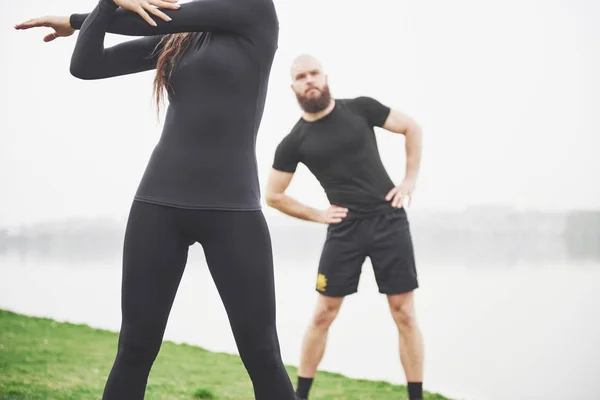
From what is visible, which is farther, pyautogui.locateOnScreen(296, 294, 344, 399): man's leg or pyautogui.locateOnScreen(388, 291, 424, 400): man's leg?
pyautogui.locateOnScreen(296, 294, 344, 399): man's leg

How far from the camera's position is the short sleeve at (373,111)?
185 inches

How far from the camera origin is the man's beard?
4633mm

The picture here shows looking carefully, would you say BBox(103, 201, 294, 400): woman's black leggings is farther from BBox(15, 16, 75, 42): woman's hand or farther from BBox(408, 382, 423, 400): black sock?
BBox(408, 382, 423, 400): black sock

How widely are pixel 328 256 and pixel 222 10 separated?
2.67 metres

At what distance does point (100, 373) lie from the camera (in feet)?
19.0

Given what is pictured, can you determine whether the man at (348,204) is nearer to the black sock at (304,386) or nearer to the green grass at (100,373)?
the black sock at (304,386)

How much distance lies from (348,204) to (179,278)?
2441mm

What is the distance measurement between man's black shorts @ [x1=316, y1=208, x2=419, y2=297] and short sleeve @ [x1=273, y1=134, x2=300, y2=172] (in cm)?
51

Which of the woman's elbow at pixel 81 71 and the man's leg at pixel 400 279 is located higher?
the woman's elbow at pixel 81 71

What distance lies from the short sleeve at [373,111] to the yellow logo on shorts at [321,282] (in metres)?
1.10

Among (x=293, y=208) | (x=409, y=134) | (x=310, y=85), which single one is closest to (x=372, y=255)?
(x=293, y=208)

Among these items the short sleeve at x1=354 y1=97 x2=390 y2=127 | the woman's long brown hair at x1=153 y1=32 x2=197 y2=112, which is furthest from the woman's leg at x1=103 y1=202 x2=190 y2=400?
the short sleeve at x1=354 y1=97 x2=390 y2=127

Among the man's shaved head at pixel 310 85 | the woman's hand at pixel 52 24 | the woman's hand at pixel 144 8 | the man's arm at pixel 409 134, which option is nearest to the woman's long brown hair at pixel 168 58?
the woman's hand at pixel 144 8

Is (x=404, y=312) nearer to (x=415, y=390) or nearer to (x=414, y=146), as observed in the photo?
(x=415, y=390)
